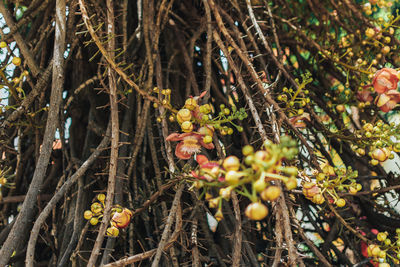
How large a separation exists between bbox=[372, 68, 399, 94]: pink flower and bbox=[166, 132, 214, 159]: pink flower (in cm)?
32

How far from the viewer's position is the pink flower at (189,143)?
1.70 ft

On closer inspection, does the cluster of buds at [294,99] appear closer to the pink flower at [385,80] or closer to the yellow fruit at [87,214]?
the pink flower at [385,80]

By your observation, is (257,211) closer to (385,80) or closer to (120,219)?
(120,219)

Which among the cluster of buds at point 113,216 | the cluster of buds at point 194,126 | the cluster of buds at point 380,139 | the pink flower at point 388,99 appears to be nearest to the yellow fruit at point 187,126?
the cluster of buds at point 194,126

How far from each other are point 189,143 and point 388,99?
38 cm

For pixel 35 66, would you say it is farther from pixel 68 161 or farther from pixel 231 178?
pixel 231 178

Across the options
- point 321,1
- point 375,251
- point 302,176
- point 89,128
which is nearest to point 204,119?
point 302,176

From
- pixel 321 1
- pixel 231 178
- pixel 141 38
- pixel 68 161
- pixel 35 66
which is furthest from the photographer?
pixel 321 1

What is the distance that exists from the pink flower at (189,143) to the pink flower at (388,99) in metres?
0.35

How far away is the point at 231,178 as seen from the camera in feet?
0.92

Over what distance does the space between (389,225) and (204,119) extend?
51 centimetres

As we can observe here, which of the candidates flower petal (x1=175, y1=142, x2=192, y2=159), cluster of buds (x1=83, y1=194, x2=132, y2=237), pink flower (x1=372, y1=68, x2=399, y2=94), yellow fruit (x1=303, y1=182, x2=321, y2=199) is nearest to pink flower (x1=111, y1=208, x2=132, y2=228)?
cluster of buds (x1=83, y1=194, x2=132, y2=237)

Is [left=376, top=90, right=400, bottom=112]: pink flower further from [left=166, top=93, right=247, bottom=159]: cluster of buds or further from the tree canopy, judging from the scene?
[left=166, top=93, right=247, bottom=159]: cluster of buds

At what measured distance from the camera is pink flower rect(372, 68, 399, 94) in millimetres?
628
